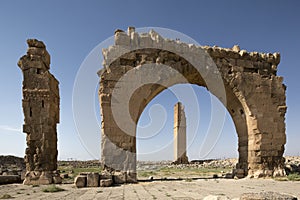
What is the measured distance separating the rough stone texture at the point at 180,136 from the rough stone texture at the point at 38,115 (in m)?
17.1

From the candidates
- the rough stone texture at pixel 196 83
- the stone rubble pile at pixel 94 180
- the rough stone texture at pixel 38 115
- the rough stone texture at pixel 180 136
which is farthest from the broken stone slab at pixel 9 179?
the rough stone texture at pixel 180 136

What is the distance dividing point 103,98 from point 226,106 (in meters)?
6.38

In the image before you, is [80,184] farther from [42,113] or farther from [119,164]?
[42,113]

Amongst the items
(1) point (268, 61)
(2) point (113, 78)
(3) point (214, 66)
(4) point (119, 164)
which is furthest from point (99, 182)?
→ (1) point (268, 61)

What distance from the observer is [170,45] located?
11625 millimetres

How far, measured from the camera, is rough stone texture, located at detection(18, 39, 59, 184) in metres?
→ 10.8

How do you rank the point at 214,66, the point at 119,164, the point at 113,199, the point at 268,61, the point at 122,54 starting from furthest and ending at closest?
the point at 268,61
the point at 214,66
the point at 122,54
the point at 119,164
the point at 113,199

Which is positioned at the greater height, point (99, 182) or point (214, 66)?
point (214, 66)

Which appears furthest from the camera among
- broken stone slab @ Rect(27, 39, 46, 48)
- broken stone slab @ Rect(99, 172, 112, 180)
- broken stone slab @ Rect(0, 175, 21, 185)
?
broken stone slab @ Rect(27, 39, 46, 48)

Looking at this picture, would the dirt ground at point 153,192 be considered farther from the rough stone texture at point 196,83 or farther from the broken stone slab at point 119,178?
the rough stone texture at point 196,83

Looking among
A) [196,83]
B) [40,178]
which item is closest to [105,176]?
[40,178]

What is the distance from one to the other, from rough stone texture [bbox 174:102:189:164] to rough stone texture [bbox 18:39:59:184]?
56.1ft

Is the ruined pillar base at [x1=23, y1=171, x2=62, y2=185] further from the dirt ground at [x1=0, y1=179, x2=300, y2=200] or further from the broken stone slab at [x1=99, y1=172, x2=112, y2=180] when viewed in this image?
the broken stone slab at [x1=99, y1=172, x2=112, y2=180]

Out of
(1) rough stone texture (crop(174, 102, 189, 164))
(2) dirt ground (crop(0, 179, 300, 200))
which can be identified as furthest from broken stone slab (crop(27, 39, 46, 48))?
→ (1) rough stone texture (crop(174, 102, 189, 164))
